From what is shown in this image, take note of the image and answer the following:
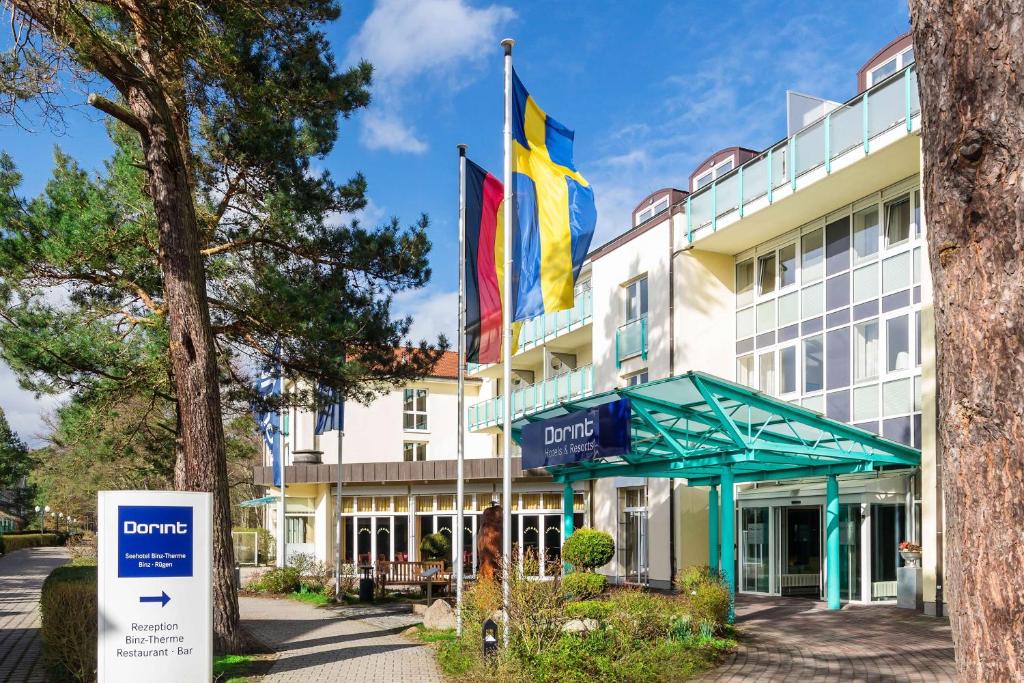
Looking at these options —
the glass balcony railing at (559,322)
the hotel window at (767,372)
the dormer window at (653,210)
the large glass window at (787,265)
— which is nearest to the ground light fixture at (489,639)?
the hotel window at (767,372)

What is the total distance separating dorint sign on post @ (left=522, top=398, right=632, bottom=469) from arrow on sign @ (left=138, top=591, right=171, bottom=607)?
7465mm

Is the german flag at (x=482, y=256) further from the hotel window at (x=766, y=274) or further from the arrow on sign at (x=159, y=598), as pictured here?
the hotel window at (x=766, y=274)

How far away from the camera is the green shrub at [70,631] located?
10.1 m

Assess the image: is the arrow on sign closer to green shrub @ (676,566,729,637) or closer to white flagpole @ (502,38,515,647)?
white flagpole @ (502,38,515,647)

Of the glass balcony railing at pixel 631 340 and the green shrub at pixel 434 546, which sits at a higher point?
the glass balcony railing at pixel 631 340

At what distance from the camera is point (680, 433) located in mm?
16797

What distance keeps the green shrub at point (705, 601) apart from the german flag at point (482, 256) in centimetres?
422

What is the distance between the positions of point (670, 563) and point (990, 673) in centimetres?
2003

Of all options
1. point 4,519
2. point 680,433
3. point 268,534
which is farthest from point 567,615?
point 4,519

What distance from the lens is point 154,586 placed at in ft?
27.3

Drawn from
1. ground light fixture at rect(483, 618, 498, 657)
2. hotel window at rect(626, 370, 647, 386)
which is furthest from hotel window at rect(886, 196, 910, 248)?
ground light fixture at rect(483, 618, 498, 657)

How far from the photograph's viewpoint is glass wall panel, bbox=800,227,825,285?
19797mm

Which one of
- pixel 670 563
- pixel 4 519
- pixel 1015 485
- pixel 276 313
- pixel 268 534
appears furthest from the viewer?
pixel 4 519

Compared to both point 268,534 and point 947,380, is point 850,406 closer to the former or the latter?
point 947,380
